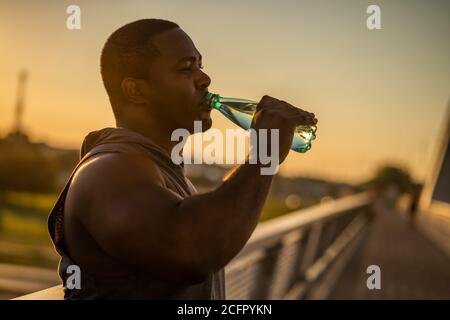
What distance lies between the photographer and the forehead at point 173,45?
180 cm

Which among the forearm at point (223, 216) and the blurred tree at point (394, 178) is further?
the blurred tree at point (394, 178)

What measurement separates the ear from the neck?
0.05m

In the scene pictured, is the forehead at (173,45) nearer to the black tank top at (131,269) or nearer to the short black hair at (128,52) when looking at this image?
the short black hair at (128,52)

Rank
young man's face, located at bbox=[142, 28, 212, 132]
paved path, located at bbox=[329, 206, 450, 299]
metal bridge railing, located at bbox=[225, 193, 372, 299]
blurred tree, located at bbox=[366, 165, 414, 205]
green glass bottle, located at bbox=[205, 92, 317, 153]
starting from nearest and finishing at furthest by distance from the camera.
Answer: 1. young man's face, located at bbox=[142, 28, 212, 132]
2. green glass bottle, located at bbox=[205, 92, 317, 153]
3. metal bridge railing, located at bbox=[225, 193, 372, 299]
4. paved path, located at bbox=[329, 206, 450, 299]
5. blurred tree, located at bbox=[366, 165, 414, 205]

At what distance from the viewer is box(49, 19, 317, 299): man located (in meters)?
1.42

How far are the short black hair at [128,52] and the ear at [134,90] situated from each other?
1 centimetres

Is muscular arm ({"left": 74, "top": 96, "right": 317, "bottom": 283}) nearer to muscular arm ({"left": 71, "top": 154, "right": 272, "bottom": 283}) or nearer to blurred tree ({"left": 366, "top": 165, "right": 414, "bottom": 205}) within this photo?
muscular arm ({"left": 71, "top": 154, "right": 272, "bottom": 283})

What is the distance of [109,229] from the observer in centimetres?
143

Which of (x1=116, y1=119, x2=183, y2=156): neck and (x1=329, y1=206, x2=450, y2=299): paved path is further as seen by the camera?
(x1=329, y1=206, x2=450, y2=299): paved path

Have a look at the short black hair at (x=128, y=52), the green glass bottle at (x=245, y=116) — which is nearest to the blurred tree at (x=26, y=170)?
the green glass bottle at (x=245, y=116)

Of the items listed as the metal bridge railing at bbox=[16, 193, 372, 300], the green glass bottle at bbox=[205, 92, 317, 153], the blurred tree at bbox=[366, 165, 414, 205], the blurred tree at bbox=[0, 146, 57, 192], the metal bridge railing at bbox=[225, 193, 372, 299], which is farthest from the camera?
the blurred tree at bbox=[366, 165, 414, 205]

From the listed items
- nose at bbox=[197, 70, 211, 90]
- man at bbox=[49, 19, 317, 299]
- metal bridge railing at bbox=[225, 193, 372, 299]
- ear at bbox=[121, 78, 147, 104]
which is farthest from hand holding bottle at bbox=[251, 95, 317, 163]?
metal bridge railing at bbox=[225, 193, 372, 299]

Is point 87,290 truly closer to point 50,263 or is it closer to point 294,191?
point 50,263
